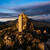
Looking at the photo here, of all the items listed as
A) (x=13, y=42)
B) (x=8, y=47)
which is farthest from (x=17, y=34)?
(x=8, y=47)

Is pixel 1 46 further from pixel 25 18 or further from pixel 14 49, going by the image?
pixel 25 18

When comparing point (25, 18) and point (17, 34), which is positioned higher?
point (25, 18)

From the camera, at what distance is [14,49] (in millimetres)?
59812

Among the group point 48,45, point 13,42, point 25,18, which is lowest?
point 48,45

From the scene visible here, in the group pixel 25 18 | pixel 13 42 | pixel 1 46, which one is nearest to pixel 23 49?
pixel 13 42

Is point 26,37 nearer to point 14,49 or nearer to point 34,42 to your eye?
point 34,42

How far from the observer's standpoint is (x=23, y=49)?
202ft

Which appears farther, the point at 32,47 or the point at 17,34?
the point at 17,34

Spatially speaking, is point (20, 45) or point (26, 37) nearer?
point (20, 45)

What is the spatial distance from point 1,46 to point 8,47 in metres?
4.17

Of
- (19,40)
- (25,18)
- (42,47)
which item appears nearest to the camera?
(42,47)

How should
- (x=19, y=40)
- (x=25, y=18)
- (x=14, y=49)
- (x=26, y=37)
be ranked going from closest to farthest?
(x=14, y=49) → (x=19, y=40) → (x=26, y=37) → (x=25, y=18)

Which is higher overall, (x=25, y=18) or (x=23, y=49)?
(x=25, y=18)

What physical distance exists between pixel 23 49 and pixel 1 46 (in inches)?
517
